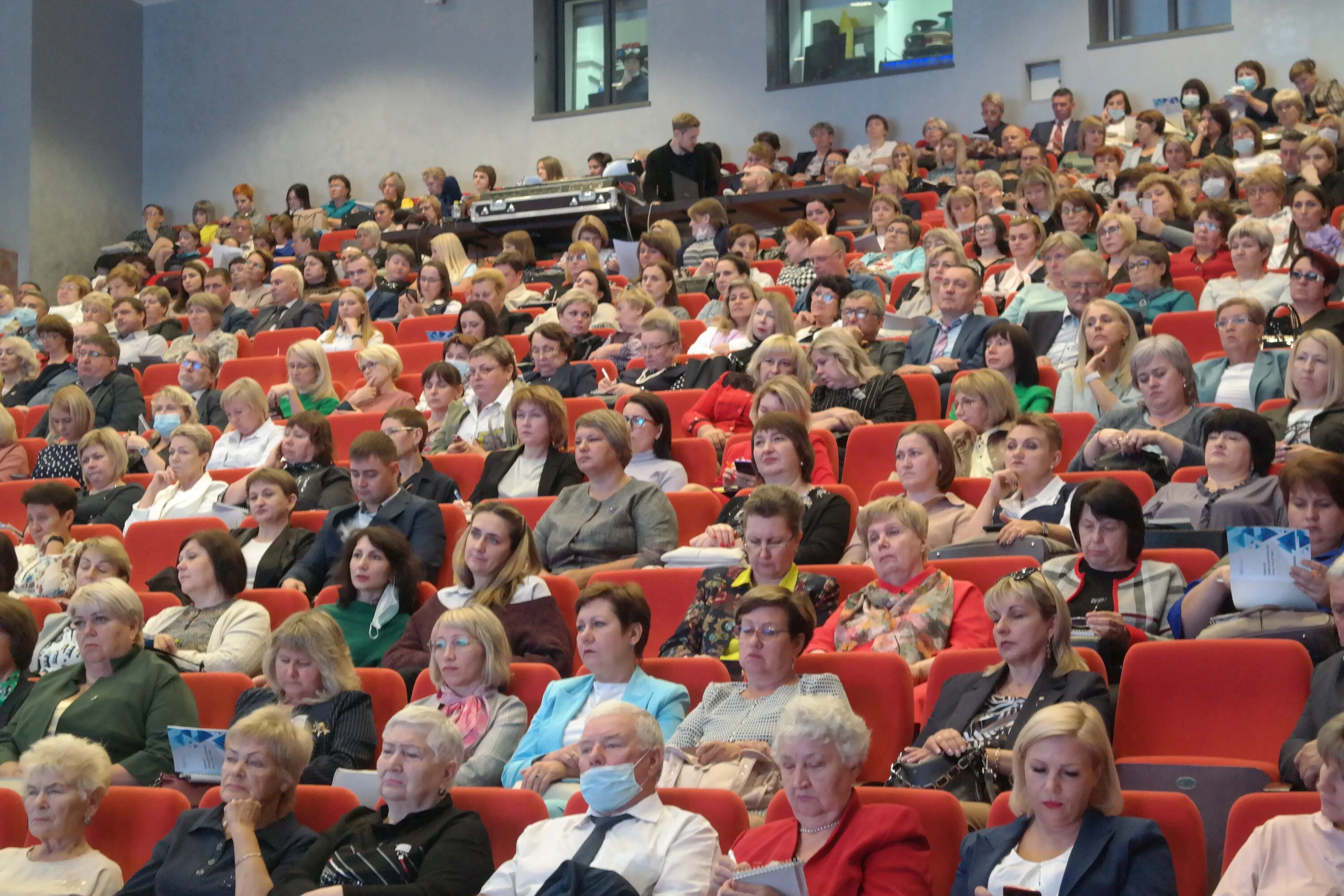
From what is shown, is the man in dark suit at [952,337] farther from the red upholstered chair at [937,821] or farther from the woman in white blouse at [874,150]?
the woman in white blouse at [874,150]

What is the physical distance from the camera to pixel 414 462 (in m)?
4.55

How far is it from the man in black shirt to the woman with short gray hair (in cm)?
488

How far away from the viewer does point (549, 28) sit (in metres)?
11.1

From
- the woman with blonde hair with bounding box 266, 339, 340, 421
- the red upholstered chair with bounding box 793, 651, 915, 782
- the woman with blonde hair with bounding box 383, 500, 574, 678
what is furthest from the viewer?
the woman with blonde hair with bounding box 266, 339, 340, 421

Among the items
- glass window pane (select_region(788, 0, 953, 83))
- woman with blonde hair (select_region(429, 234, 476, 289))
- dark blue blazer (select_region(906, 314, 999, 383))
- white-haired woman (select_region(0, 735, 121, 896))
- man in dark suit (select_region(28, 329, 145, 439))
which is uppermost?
glass window pane (select_region(788, 0, 953, 83))

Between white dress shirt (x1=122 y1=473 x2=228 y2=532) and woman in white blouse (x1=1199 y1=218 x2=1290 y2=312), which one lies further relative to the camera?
woman in white blouse (x1=1199 y1=218 x2=1290 y2=312)

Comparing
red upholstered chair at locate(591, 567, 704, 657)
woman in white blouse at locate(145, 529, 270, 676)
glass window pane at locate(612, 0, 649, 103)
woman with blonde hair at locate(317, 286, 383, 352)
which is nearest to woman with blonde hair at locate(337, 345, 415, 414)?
woman with blonde hair at locate(317, 286, 383, 352)

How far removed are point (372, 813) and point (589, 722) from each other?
461mm

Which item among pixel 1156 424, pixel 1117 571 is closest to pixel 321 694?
pixel 1117 571

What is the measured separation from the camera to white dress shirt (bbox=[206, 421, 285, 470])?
204 inches

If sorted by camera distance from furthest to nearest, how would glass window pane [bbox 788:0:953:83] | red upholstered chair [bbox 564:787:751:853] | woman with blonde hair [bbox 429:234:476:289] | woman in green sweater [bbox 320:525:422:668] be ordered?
glass window pane [bbox 788:0:953:83] < woman with blonde hair [bbox 429:234:476:289] < woman in green sweater [bbox 320:525:422:668] < red upholstered chair [bbox 564:787:751:853]

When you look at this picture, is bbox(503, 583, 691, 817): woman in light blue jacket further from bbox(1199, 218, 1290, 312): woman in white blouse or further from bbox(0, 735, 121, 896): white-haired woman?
bbox(1199, 218, 1290, 312): woman in white blouse

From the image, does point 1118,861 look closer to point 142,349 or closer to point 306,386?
point 306,386

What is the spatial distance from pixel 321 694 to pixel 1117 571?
164 cm
